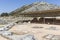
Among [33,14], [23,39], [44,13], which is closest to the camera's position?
[23,39]

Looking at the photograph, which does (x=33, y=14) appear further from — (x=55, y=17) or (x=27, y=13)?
(x=55, y=17)

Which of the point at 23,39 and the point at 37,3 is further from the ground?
the point at 37,3

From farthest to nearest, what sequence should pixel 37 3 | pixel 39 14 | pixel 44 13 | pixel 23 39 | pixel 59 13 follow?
pixel 37 3 < pixel 39 14 < pixel 44 13 < pixel 59 13 < pixel 23 39

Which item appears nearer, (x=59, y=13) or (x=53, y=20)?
(x=59, y=13)

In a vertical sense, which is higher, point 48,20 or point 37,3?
point 37,3

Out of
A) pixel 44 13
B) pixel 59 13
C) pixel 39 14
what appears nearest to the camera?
pixel 59 13

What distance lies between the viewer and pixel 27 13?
109 feet

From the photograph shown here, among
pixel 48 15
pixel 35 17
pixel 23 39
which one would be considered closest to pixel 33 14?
pixel 35 17

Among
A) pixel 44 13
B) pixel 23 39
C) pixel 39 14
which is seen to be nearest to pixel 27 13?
pixel 39 14

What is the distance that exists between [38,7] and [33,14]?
487 centimetres

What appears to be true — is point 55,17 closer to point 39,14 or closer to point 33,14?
point 39,14

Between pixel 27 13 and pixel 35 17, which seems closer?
pixel 35 17

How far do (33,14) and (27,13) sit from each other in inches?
113

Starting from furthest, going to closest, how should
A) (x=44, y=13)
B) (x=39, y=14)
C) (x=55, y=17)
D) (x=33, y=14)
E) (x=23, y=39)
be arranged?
(x=33, y=14)
(x=39, y=14)
(x=44, y=13)
(x=55, y=17)
(x=23, y=39)
